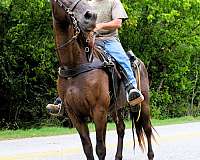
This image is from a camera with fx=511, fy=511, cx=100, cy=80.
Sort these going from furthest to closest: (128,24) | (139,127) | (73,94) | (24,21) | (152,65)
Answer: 1. (152,65)
2. (128,24)
3. (24,21)
4. (139,127)
5. (73,94)

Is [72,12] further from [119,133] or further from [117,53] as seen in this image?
[119,133]

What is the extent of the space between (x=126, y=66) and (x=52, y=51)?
1506 cm

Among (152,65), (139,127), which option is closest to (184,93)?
(152,65)

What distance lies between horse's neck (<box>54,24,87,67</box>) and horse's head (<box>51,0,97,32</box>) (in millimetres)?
Answer: 168

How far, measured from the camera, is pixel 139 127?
9.25m

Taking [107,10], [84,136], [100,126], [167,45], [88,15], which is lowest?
[167,45]

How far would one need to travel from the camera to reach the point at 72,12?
6.37m

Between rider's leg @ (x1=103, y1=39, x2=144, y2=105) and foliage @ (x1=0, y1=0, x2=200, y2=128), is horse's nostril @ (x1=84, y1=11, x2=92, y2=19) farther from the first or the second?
foliage @ (x1=0, y1=0, x2=200, y2=128)

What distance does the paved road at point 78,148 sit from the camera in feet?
30.2

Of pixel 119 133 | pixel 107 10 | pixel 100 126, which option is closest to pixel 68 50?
pixel 100 126

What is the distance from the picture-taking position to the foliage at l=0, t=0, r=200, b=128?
2194 cm

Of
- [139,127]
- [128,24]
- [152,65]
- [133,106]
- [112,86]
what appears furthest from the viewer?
[152,65]

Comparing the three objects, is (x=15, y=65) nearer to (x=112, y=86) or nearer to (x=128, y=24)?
(x=128, y=24)

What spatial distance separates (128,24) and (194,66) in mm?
→ 8593
